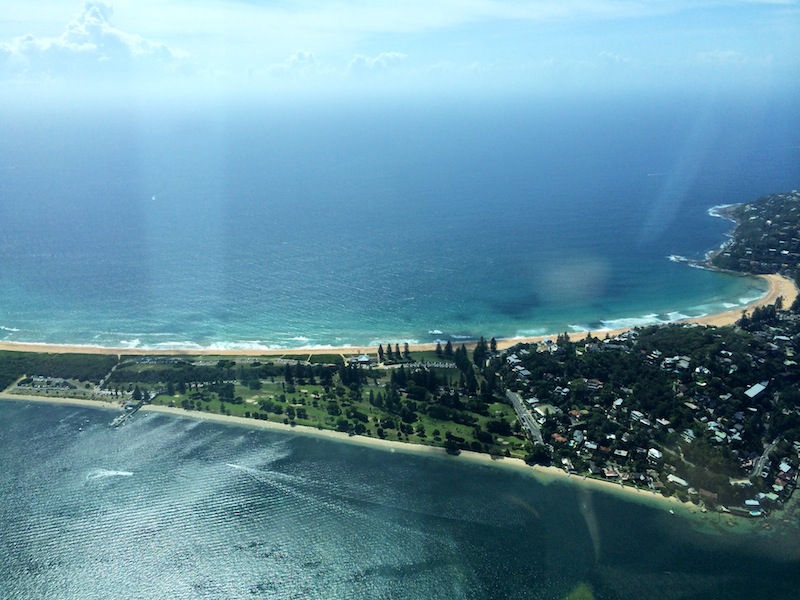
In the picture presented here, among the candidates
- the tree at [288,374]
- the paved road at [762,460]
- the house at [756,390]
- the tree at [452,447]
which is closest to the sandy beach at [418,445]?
the tree at [452,447]

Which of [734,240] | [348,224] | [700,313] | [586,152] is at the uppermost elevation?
[586,152]

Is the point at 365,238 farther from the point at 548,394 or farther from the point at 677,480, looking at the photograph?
the point at 677,480

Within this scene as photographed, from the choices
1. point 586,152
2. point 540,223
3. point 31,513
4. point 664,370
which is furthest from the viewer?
point 586,152

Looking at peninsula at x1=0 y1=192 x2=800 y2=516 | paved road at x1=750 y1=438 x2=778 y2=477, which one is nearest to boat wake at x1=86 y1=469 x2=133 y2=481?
peninsula at x1=0 y1=192 x2=800 y2=516

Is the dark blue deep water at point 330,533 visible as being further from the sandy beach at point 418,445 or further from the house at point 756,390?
the house at point 756,390

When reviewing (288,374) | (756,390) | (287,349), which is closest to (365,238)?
(287,349)

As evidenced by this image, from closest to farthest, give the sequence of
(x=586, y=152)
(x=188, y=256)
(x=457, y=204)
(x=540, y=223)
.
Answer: (x=188, y=256), (x=540, y=223), (x=457, y=204), (x=586, y=152)

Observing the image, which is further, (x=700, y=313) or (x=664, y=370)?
(x=700, y=313)

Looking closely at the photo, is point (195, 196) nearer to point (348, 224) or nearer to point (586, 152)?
point (348, 224)

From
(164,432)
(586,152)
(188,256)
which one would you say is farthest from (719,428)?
(586,152)
